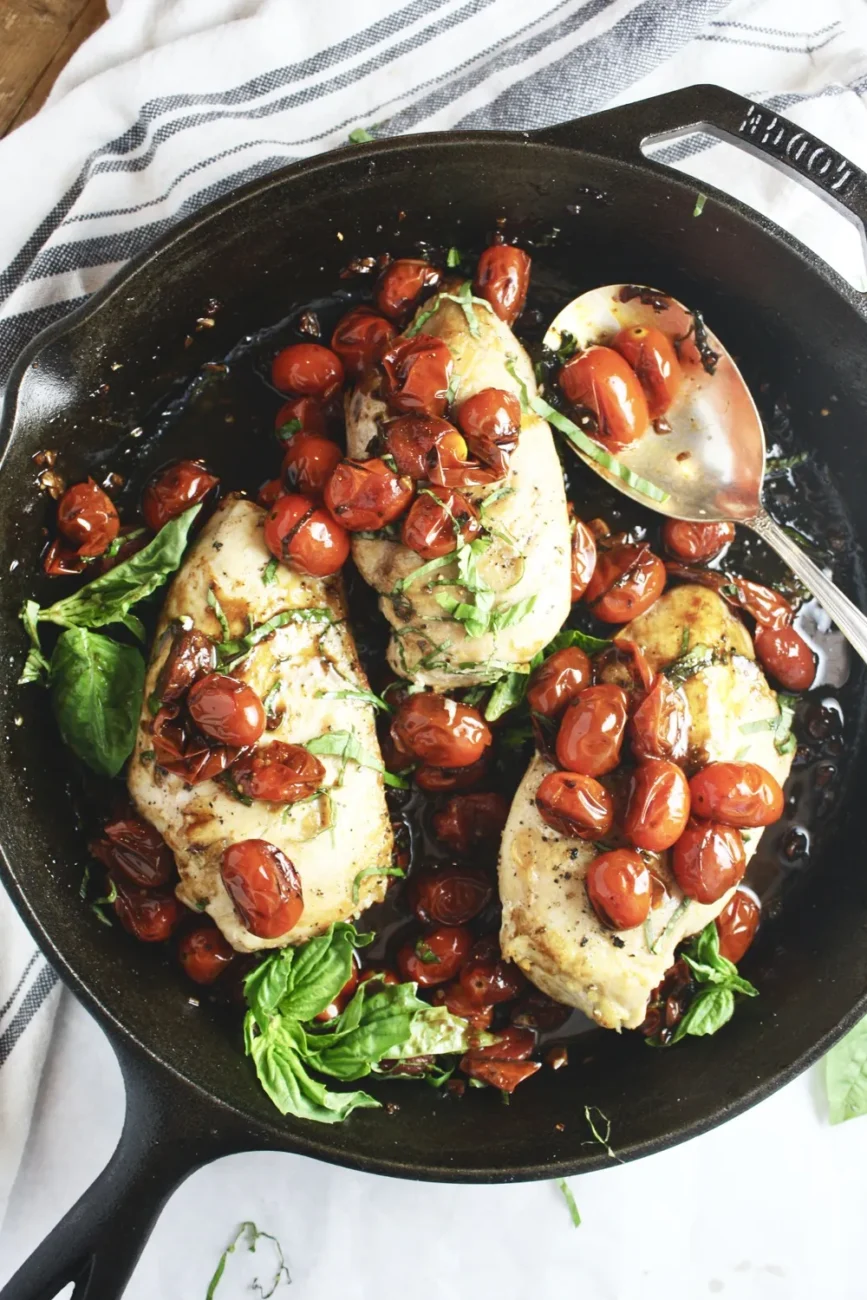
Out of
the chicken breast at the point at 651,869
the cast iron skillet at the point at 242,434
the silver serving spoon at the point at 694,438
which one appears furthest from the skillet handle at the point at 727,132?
the chicken breast at the point at 651,869

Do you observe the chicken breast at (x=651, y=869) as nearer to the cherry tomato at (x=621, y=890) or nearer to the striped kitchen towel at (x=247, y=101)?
the cherry tomato at (x=621, y=890)

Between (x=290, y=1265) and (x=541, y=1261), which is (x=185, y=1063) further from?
(x=541, y=1261)

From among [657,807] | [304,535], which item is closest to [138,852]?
[304,535]

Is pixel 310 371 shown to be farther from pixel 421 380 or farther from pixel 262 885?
pixel 262 885

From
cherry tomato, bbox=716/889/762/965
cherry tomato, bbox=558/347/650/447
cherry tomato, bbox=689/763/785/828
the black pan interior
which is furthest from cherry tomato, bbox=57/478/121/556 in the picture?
cherry tomato, bbox=716/889/762/965

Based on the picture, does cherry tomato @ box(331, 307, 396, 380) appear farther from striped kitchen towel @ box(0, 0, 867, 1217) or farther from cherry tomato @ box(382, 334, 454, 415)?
striped kitchen towel @ box(0, 0, 867, 1217)

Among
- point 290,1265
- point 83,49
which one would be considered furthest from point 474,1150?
point 83,49
